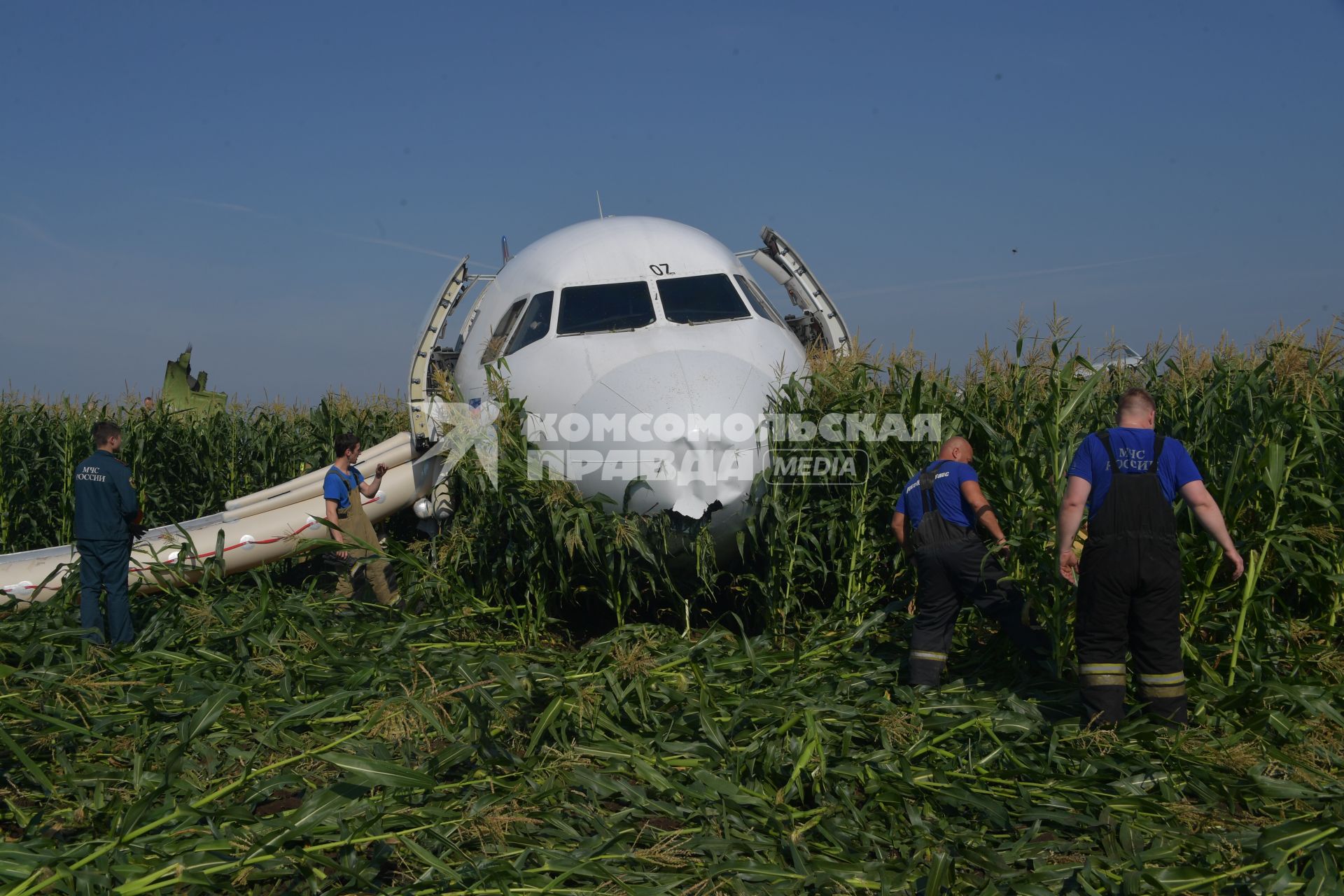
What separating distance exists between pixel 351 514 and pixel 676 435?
4.50 meters

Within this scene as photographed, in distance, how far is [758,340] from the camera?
894 cm

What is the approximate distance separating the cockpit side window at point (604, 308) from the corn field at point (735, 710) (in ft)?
3.50

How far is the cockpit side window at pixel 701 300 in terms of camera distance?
29.7 feet

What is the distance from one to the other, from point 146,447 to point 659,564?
11.1 metres

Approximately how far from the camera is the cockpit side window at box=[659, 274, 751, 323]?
9062 millimetres

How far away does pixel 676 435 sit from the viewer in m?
A: 7.15

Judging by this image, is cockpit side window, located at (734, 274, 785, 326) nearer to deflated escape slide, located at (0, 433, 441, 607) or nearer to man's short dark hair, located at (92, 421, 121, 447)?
deflated escape slide, located at (0, 433, 441, 607)

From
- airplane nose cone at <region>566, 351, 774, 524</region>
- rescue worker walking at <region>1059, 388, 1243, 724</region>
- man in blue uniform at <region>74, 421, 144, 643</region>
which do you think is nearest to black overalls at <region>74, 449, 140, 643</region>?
man in blue uniform at <region>74, 421, 144, 643</region>

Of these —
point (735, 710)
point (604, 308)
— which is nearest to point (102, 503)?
point (604, 308)

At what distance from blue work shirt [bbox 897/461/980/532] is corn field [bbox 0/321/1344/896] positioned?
272 mm

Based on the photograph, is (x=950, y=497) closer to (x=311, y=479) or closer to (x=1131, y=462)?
(x=1131, y=462)

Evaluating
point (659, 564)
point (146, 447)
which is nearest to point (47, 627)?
point (659, 564)

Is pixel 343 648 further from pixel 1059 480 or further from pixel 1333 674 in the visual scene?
pixel 1333 674

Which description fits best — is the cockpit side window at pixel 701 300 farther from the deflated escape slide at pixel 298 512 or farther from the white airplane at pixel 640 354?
the deflated escape slide at pixel 298 512
